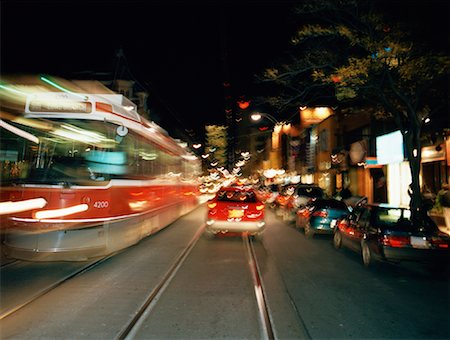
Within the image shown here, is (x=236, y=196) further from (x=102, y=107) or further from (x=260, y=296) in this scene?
(x=260, y=296)

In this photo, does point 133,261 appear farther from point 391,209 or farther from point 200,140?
point 200,140

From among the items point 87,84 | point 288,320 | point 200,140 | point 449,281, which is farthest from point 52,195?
point 200,140

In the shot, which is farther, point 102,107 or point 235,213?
point 235,213

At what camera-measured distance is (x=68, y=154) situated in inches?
285

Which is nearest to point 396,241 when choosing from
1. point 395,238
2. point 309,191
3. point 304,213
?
point 395,238

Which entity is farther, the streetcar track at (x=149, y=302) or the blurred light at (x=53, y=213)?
the blurred light at (x=53, y=213)

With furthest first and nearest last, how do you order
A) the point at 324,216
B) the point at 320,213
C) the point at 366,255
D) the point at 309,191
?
the point at 309,191 < the point at 320,213 < the point at 324,216 < the point at 366,255

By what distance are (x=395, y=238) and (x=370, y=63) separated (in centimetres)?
548

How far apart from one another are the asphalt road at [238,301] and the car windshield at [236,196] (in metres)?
2.30

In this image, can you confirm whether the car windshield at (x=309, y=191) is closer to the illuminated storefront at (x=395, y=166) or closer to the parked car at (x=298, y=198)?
the parked car at (x=298, y=198)

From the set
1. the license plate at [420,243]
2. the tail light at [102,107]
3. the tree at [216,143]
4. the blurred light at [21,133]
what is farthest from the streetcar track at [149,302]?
the tree at [216,143]

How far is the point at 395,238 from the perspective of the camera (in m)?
7.80

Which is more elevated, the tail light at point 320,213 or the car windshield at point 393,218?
the car windshield at point 393,218

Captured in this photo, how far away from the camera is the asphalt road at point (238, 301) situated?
4656mm
